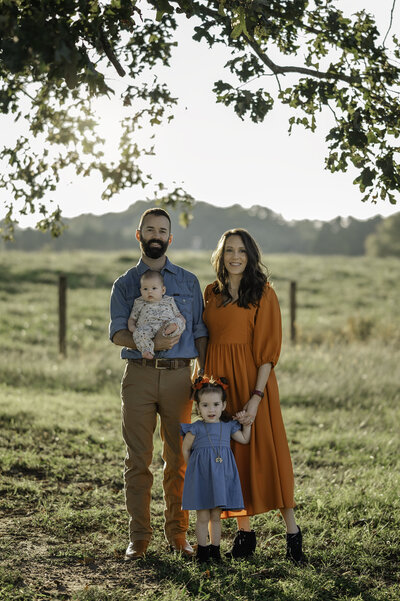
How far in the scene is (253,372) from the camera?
5.13m

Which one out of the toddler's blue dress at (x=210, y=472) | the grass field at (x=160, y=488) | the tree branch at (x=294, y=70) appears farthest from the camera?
the tree branch at (x=294, y=70)

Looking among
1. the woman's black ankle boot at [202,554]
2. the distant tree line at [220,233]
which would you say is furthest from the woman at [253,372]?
the distant tree line at [220,233]

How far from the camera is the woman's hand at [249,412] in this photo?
4.98 m

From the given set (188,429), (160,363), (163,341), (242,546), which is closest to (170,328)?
(163,341)

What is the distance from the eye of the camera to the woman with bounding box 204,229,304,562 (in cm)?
506

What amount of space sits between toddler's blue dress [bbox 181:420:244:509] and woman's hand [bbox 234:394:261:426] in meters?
0.09

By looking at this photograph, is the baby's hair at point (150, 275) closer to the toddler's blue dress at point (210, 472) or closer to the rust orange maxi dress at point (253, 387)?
the rust orange maxi dress at point (253, 387)

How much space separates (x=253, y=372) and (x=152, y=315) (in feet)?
2.82

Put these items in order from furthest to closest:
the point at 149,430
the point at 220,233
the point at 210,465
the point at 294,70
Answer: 1. the point at 220,233
2. the point at 294,70
3. the point at 149,430
4. the point at 210,465

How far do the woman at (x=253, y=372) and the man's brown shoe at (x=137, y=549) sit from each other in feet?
2.14

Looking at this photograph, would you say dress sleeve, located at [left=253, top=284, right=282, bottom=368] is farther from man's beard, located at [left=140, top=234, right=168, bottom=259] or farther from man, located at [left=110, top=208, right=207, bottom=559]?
man's beard, located at [left=140, top=234, right=168, bottom=259]

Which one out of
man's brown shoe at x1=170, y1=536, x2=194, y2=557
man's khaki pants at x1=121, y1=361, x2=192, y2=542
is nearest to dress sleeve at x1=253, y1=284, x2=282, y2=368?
man's khaki pants at x1=121, y1=361, x2=192, y2=542

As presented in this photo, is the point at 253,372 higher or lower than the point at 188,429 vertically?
higher

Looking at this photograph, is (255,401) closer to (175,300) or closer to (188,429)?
(188,429)
